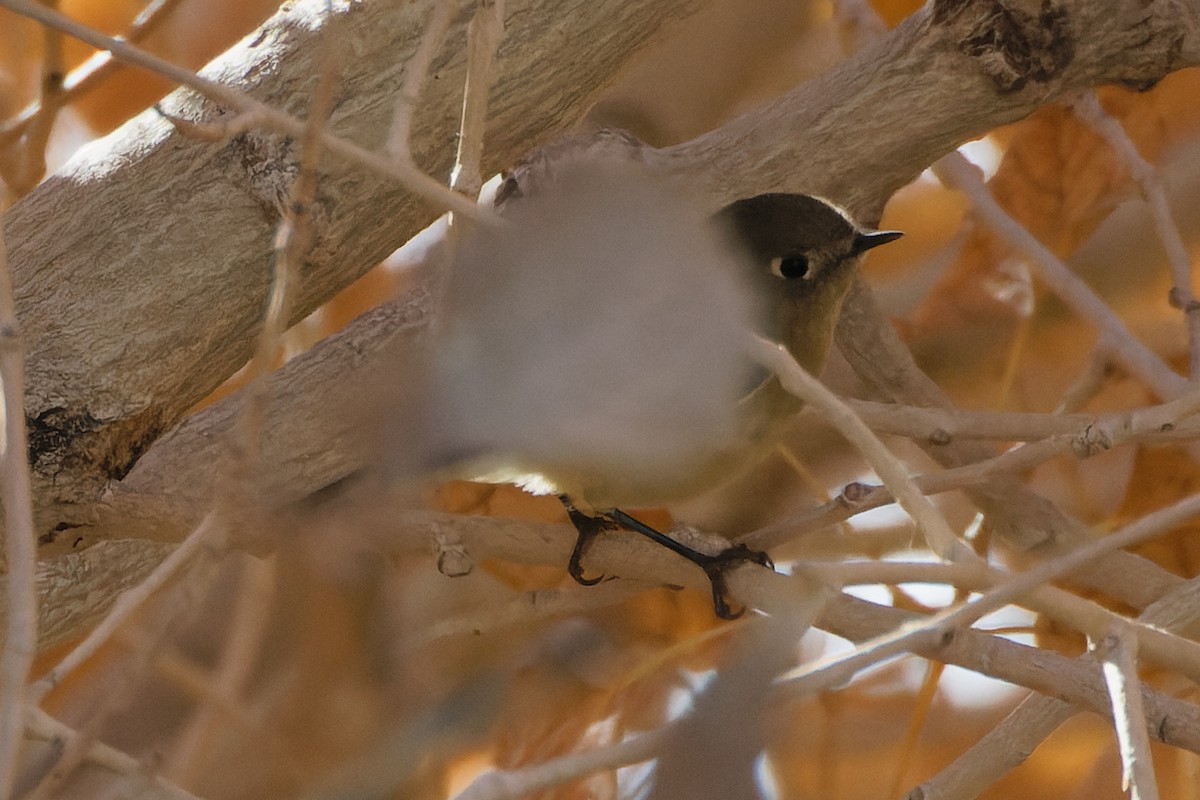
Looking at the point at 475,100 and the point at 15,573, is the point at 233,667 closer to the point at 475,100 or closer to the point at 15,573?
the point at 15,573

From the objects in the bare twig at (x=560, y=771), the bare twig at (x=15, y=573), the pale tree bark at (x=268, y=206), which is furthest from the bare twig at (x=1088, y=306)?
the bare twig at (x=15, y=573)

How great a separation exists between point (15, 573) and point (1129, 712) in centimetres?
54

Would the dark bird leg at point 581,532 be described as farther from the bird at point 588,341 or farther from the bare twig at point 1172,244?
the bare twig at point 1172,244

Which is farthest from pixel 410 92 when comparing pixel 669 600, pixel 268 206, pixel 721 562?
pixel 669 600

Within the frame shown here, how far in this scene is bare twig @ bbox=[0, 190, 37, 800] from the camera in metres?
0.56

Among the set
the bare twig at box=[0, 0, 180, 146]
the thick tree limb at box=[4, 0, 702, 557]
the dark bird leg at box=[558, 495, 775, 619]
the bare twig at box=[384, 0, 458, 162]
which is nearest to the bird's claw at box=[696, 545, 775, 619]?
the dark bird leg at box=[558, 495, 775, 619]

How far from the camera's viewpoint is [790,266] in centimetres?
138

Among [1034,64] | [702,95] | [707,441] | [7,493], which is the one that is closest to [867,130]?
[1034,64]

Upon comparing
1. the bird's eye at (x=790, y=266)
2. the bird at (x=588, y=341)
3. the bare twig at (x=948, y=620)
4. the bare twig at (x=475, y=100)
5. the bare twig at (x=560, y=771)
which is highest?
the bare twig at (x=475, y=100)

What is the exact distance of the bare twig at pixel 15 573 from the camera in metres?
0.56

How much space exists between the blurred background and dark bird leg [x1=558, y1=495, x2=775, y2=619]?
5 cm

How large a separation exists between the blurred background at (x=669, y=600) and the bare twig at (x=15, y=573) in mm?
35

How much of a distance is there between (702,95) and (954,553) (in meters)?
1.19

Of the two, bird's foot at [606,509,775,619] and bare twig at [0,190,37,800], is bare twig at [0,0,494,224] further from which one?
bird's foot at [606,509,775,619]
